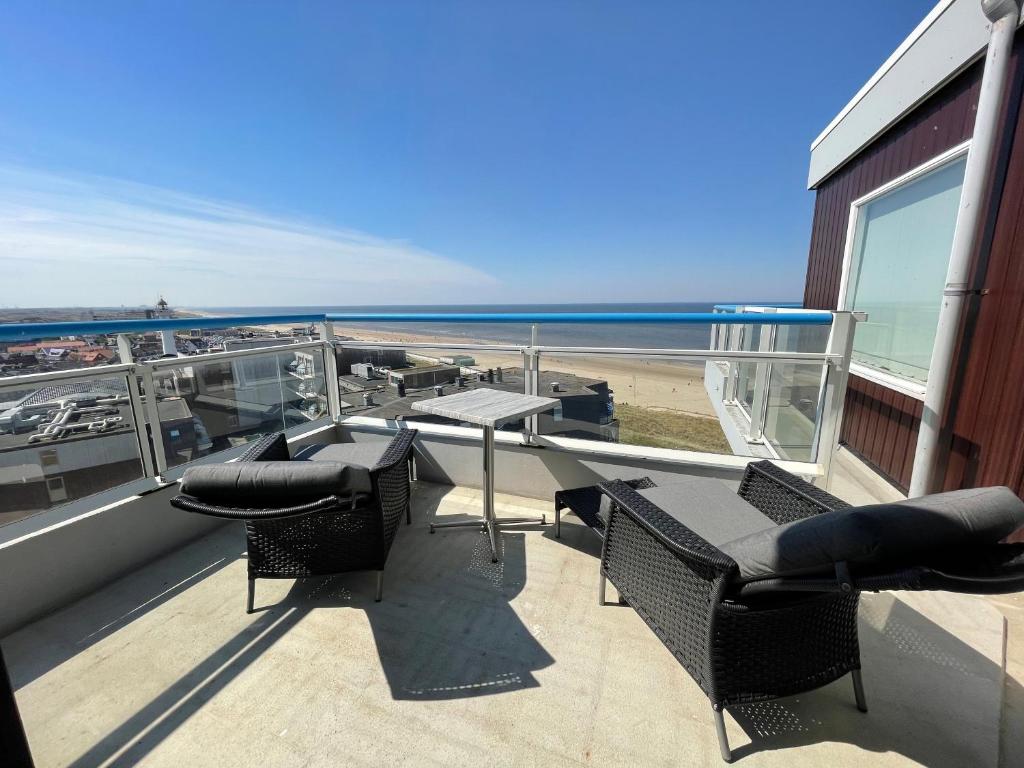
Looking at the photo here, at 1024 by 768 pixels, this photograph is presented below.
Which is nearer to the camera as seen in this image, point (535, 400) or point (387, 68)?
point (535, 400)

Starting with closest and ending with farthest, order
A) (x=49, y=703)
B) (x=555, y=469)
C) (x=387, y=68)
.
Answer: (x=49, y=703)
(x=555, y=469)
(x=387, y=68)

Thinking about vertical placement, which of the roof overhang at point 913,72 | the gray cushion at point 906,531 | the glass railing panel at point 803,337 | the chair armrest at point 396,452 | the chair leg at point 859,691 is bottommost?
the chair leg at point 859,691

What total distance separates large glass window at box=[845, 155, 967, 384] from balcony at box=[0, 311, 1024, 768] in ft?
4.22

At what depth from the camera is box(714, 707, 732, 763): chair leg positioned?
1.16m

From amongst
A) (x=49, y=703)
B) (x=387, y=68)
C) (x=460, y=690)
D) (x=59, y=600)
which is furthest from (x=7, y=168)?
(x=460, y=690)

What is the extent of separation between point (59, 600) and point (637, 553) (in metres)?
2.60

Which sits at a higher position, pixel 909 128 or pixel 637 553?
pixel 909 128

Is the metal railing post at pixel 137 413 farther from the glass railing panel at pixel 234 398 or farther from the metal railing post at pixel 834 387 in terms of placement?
the metal railing post at pixel 834 387

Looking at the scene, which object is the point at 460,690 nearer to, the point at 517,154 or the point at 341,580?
the point at 341,580

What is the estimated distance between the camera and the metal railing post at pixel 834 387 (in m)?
2.17

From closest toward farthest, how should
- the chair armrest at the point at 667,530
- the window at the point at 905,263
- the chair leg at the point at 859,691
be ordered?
the chair armrest at the point at 667,530 → the chair leg at the point at 859,691 → the window at the point at 905,263

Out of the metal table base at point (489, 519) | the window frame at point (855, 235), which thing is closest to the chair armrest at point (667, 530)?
the metal table base at point (489, 519)

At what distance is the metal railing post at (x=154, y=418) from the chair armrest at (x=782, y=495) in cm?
307

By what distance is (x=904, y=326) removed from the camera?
10.4ft
